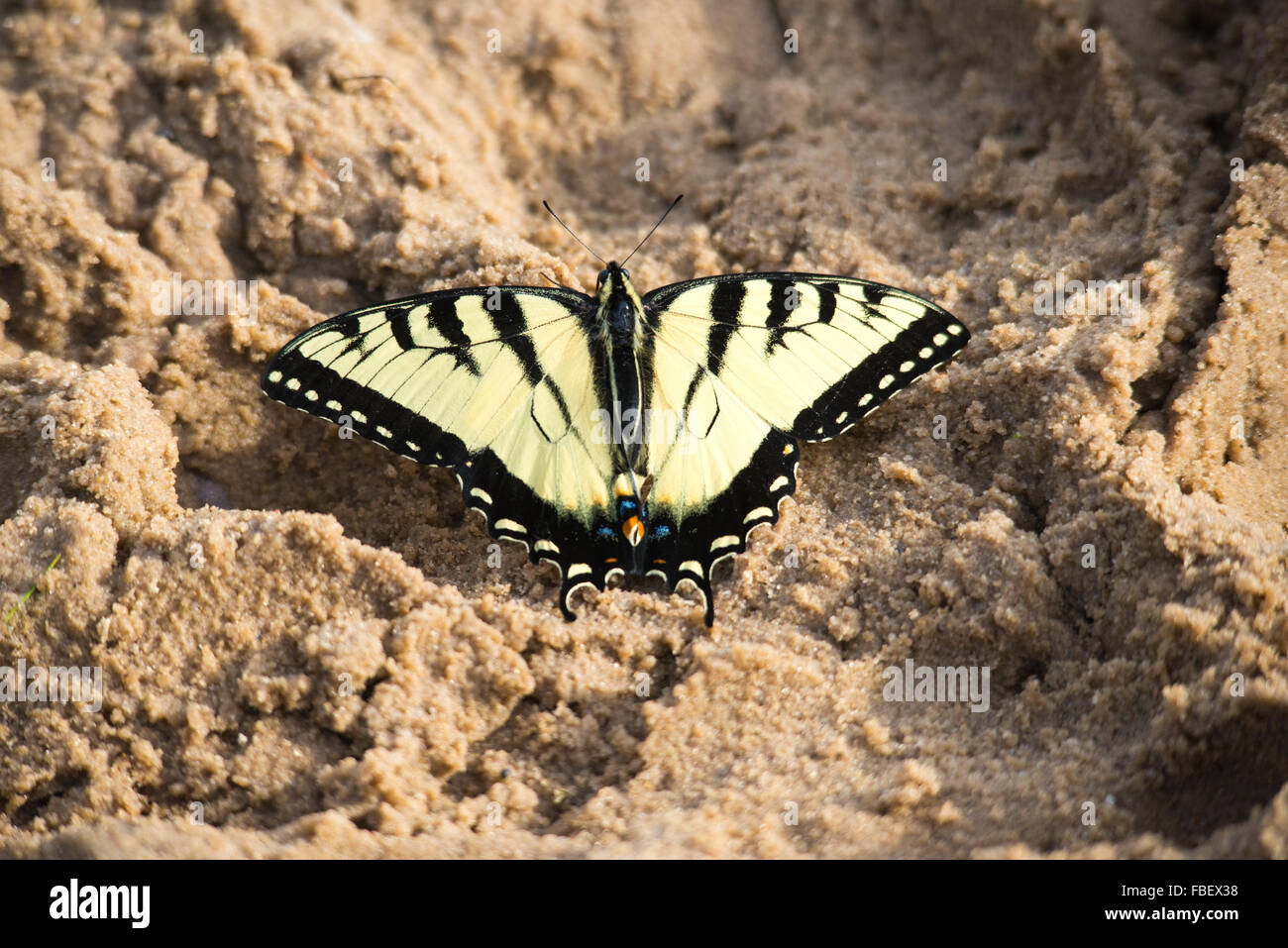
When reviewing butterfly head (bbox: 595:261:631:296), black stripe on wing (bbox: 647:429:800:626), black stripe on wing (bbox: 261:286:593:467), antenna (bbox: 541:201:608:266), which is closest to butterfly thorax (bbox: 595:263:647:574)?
butterfly head (bbox: 595:261:631:296)

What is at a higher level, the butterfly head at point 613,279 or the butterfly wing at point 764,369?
the butterfly head at point 613,279

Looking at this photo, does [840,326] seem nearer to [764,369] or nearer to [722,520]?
[764,369]

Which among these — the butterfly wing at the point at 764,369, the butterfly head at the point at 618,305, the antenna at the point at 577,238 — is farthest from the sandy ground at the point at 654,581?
the butterfly head at the point at 618,305

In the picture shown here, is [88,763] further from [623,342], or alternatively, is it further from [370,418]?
[623,342]

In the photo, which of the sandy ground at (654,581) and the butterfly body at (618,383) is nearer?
the sandy ground at (654,581)

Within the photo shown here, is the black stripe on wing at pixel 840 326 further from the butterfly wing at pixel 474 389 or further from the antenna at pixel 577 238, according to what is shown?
the antenna at pixel 577 238

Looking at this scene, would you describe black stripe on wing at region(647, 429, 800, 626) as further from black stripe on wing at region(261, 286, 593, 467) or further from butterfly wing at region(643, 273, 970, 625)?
black stripe on wing at region(261, 286, 593, 467)
